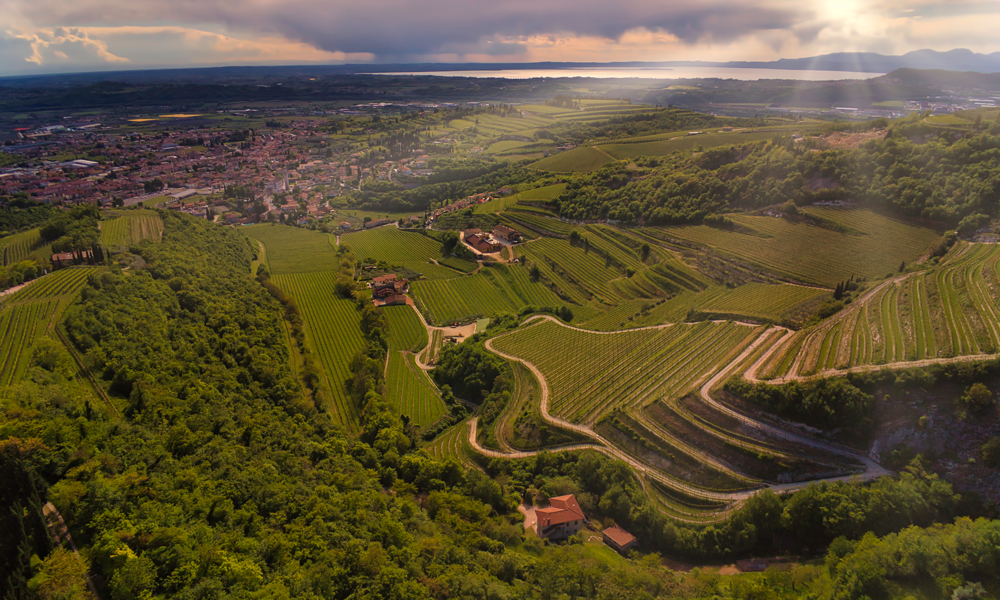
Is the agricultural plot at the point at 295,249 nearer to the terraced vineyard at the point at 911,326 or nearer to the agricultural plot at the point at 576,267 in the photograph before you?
the agricultural plot at the point at 576,267

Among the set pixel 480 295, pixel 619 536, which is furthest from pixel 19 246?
pixel 619 536

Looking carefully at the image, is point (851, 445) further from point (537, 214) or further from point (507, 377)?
point (537, 214)

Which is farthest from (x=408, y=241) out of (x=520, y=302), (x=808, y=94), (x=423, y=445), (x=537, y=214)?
(x=808, y=94)

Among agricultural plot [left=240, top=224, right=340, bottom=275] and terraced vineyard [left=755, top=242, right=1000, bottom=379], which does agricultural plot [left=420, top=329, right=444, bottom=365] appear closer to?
agricultural plot [left=240, top=224, right=340, bottom=275]

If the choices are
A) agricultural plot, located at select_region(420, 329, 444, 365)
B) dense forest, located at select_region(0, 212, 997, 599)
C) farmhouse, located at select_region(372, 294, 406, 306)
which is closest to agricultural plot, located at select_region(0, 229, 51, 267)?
dense forest, located at select_region(0, 212, 997, 599)

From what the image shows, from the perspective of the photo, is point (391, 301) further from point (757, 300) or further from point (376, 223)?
point (757, 300)

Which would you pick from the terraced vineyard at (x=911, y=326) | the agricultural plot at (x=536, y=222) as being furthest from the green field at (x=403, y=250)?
the terraced vineyard at (x=911, y=326)
